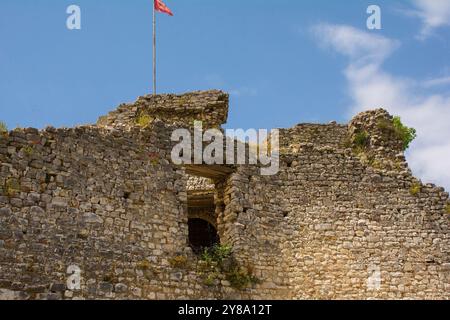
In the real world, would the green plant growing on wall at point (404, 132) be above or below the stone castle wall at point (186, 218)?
above

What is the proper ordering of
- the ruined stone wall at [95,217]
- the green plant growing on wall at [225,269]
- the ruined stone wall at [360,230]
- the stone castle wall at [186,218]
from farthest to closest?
the ruined stone wall at [360,230], the green plant growing on wall at [225,269], the stone castle wall at [186,218], the ruined stone wall at [95,217]

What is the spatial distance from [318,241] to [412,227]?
2.34 m

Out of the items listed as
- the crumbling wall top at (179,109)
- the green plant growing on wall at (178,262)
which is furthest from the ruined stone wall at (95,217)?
the crumbling wall top at (179,109)

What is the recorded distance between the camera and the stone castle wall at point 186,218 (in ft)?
47.2

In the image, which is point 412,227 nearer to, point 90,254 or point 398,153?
point 398,153

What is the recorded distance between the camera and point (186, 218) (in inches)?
661

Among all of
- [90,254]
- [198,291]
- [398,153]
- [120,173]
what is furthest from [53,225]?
[398,153]

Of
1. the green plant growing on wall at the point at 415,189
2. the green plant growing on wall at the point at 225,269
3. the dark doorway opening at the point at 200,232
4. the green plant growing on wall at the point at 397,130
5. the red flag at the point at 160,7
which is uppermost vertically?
the red flag at the point at 160,7

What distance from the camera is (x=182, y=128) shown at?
1764 cm

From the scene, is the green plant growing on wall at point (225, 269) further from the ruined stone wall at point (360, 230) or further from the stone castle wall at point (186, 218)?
the ruined stone wall at point (360, 230)

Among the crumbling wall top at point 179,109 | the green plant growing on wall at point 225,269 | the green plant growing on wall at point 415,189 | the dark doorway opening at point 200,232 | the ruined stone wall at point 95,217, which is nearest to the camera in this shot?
the ruined stone wall at point 95,217

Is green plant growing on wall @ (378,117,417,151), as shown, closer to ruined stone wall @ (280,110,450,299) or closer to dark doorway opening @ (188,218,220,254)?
ruined stone wall @ (280,110,450,299)

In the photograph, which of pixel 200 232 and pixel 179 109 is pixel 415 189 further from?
pixel 200 232

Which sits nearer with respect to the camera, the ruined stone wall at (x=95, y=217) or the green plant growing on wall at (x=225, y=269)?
the ruined stone wall at (x=95, y=217)
